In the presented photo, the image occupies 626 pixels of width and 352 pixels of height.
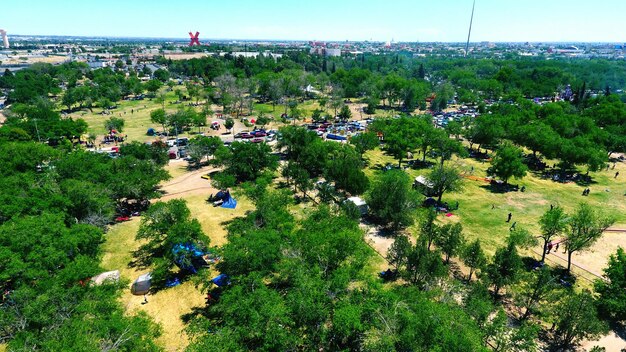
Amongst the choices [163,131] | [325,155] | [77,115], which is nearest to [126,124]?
[163,131]

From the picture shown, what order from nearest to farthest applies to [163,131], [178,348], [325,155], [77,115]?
[178,348], [325,155], [163,131], [77,115]

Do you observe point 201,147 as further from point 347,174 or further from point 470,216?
point 470,216

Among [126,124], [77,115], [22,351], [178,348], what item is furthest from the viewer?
[77,115]

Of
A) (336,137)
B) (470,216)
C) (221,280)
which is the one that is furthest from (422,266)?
(336,137)

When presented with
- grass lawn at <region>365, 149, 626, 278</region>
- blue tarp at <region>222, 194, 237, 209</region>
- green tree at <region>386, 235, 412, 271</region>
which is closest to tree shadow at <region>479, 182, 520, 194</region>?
grass lawn at <region>365, 149, 626, 278</region>

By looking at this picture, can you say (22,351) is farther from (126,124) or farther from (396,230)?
(126,124)

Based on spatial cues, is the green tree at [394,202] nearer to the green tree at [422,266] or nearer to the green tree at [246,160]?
the green tree at [422,266]
